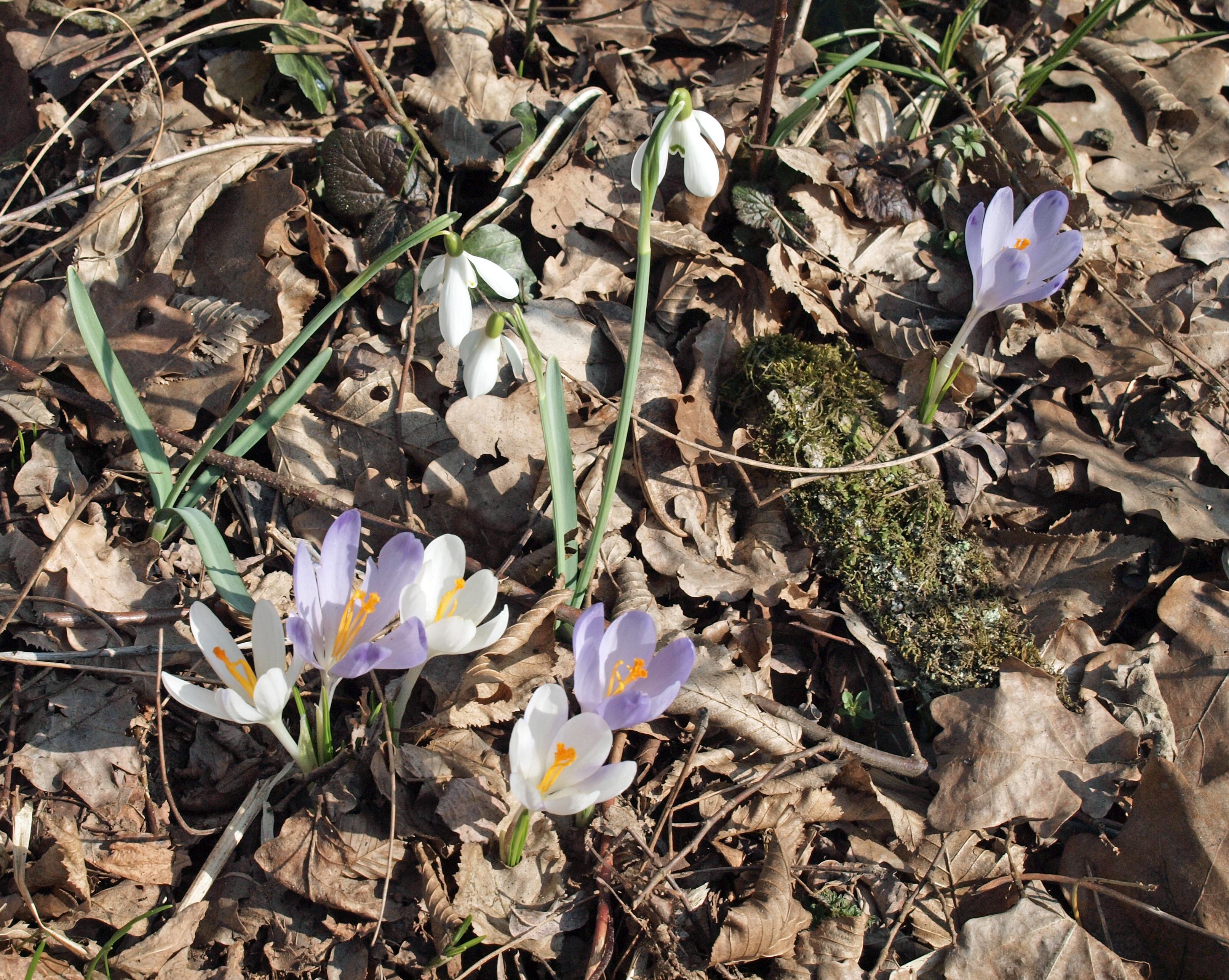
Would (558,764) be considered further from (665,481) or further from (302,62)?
(302,62)

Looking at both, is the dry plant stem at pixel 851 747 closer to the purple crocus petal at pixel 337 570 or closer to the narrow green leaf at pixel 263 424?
the purple crocus petal at pixel 337 570

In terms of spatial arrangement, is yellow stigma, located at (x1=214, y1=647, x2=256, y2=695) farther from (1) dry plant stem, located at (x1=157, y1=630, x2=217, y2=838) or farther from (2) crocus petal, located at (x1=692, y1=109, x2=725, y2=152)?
(2) crocus petal, located at (x1=692, y1=109, x2=725, y2=152)

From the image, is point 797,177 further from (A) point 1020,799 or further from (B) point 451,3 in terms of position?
(A) point 1020,799

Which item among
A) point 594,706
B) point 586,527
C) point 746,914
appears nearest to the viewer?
point 594,706

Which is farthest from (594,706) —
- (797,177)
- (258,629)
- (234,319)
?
(797,177)

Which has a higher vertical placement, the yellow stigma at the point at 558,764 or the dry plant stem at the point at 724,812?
the yellow stigma at the point at 558,764

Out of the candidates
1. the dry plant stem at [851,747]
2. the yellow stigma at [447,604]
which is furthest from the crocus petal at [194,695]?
the dry plant stem at [851,747]
